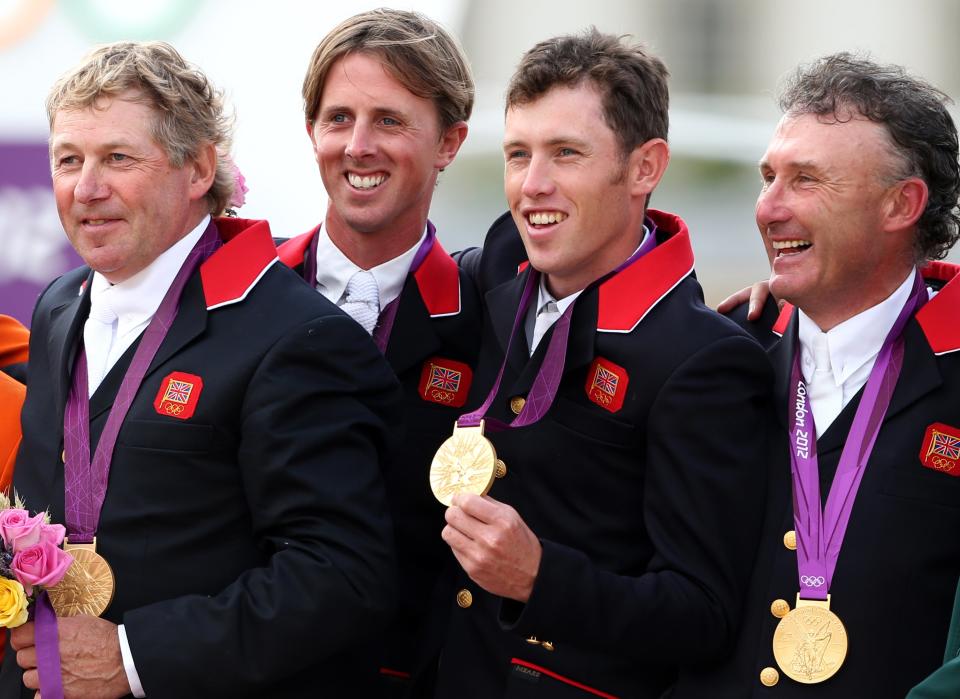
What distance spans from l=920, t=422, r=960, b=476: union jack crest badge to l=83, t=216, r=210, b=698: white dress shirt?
69.8 inches

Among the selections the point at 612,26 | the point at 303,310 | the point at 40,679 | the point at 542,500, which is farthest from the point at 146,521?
the point at 612,26

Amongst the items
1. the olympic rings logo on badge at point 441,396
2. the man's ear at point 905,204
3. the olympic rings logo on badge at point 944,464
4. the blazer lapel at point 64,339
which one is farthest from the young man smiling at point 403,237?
the olympic rings logo on badge at point 944,464

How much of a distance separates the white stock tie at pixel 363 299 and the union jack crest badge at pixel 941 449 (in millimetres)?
1483

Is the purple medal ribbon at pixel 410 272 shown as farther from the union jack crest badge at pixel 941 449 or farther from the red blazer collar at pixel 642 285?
the union jack crest badge at pixel 941 449

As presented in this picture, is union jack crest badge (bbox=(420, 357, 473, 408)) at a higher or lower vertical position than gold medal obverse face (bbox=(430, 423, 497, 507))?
higher

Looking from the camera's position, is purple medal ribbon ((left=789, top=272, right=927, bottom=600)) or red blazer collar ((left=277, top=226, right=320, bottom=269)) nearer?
purple medal ribbon ((left=789, top=272, right=927, bottom=600))

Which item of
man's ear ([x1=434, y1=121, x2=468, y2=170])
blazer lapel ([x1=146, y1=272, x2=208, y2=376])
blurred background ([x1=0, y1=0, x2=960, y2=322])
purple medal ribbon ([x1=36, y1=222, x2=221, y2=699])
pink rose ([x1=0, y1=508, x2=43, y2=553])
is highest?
blurred background ([x1=0, y1=0, x2=960, y2=322])

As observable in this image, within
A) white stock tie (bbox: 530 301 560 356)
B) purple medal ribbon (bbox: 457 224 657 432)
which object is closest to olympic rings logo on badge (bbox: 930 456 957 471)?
purple medal ribbon (bbox: 457 224 657 432)

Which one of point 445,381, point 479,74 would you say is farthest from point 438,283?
point 479,74

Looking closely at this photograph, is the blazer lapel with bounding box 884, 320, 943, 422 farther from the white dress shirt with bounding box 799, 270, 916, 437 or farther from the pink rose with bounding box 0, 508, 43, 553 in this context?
the pink rose with bounding box 0, 508, 43, 553

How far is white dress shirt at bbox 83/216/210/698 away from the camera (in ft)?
10.6

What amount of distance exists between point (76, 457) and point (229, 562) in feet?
1.38

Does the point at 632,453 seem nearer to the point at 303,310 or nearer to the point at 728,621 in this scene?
the point at 728,621

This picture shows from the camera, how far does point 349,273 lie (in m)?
3.88
